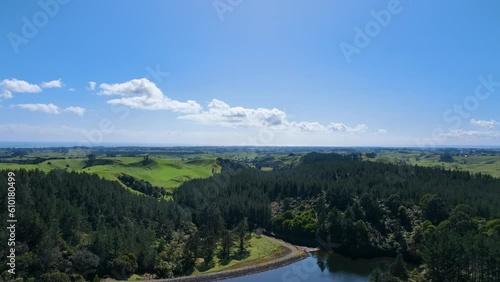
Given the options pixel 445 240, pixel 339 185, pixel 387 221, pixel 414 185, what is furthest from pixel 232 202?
pixel 445 240

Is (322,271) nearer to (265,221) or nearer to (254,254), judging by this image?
(254,254)

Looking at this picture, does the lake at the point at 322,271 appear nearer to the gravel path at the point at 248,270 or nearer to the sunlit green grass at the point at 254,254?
the gravel path at the point at 248,270

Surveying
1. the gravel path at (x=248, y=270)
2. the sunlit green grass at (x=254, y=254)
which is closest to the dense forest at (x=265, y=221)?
the sunlit green grass at (x=254, y=254)

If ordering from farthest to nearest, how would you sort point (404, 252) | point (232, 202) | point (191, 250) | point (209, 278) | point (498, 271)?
point (232, 202)
point (404, 252)
point (191, 250)
point (209, 278)
point (498, 271)

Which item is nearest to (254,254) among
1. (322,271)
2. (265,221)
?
(322,271)

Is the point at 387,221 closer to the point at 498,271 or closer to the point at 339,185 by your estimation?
the point at 339,185
